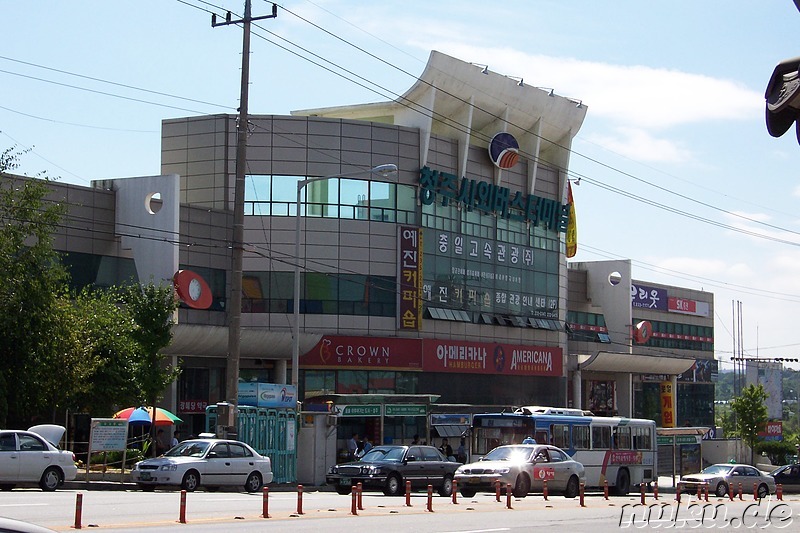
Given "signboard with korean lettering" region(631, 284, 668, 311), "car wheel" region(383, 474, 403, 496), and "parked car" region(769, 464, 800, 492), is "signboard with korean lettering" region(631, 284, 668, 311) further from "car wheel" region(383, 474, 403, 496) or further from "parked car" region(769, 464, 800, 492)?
"car wheel" region(383, 474, 403, 496)

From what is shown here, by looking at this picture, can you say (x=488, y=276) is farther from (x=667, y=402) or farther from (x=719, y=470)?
(x=667, y=402)

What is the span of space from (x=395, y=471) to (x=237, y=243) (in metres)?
7.46

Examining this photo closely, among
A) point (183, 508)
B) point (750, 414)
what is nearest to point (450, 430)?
point (183, 508)

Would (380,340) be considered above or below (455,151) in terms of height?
below

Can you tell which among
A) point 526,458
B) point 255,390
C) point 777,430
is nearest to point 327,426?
point 255,390

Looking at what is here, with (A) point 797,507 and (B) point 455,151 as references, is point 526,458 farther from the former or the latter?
(B) point 455,151

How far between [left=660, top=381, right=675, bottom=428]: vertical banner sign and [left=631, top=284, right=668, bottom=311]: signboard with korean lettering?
18.2ft

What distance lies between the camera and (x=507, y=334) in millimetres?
58656

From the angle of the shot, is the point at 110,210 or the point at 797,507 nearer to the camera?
the point at 797,507

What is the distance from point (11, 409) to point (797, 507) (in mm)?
22514

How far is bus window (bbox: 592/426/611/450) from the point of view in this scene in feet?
128

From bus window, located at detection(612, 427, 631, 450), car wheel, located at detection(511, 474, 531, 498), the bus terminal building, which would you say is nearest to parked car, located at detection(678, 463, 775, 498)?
bus window, located at detection(612, 427, 631, 450)

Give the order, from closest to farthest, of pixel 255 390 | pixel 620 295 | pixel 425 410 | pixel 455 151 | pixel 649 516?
pixel 649 516 → pixel 255 390 → pixel 425 410 → pixel 455 151 → pixel 620 295

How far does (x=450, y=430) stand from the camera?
44.7 metres
